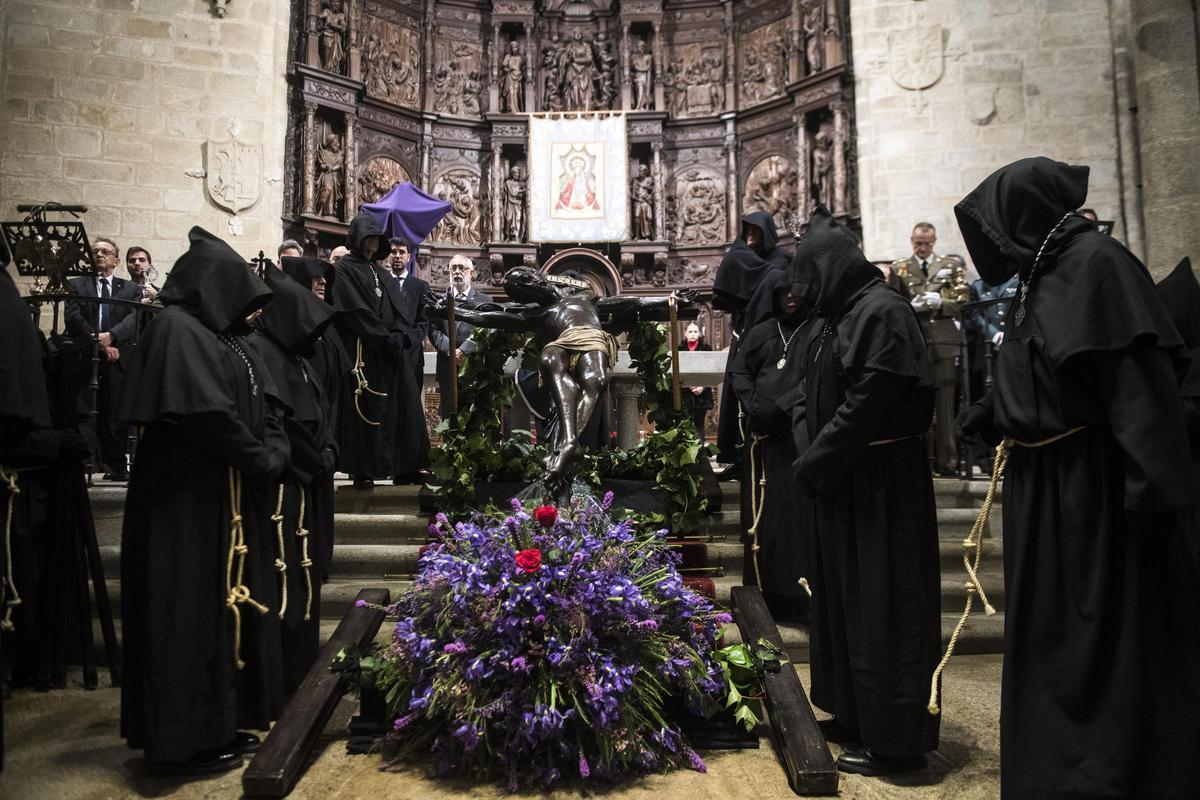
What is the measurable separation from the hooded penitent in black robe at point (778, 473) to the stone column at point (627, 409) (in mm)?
1849

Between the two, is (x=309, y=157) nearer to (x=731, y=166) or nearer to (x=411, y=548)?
(x=731, y=166)

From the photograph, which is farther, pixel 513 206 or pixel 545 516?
pixel 513 206

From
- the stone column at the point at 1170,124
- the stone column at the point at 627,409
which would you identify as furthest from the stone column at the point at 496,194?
the stone column at the point at 1170,124

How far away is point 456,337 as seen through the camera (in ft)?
23.0

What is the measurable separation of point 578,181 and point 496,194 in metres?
1.35

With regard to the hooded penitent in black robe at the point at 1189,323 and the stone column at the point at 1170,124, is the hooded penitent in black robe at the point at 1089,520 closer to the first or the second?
the hooded penitent in black robe at the point at 1189,323

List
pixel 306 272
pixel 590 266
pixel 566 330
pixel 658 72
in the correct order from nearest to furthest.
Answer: pixel 566 330 → pixel 306 272 → pixel 590 266 → pixel 658 72

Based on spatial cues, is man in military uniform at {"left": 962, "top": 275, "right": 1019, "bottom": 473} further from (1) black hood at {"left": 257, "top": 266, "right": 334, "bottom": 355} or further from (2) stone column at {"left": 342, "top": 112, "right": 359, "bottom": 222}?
(2) stone column at {"left": 342, "top": 112, "right": 359, "bottom": 222}

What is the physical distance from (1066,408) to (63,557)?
480cm

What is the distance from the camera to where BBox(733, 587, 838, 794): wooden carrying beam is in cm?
317

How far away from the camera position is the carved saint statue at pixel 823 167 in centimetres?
1240

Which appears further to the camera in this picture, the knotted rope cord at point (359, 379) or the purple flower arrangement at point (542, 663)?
the knotted rope cord at point (359, 379)

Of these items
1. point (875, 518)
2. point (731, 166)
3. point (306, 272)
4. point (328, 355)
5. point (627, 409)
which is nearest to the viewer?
point (875, 518)

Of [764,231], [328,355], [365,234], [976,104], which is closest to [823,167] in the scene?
[976,104]
